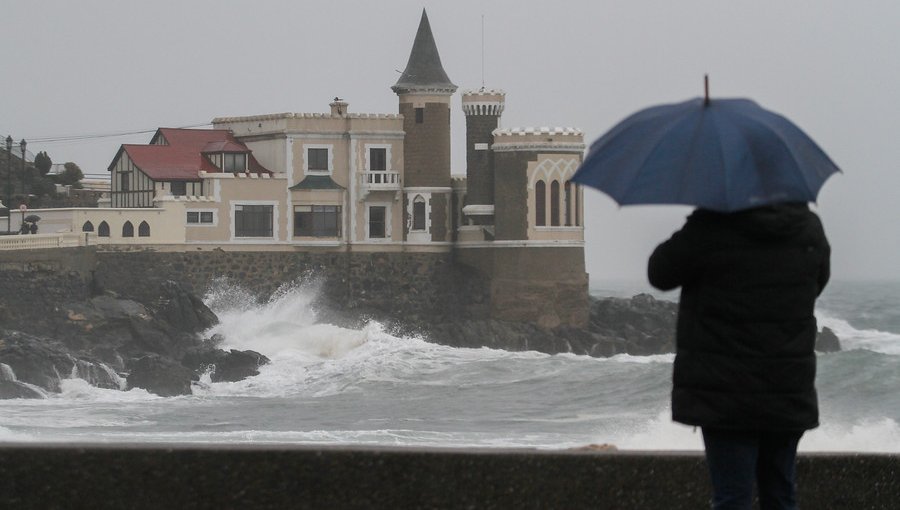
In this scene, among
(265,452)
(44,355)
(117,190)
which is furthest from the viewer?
(117,190)

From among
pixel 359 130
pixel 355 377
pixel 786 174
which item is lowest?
pixel 355 377

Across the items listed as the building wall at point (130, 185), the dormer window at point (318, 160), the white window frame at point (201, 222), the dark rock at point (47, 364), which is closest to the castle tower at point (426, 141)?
the dormer window at point (318, 160)

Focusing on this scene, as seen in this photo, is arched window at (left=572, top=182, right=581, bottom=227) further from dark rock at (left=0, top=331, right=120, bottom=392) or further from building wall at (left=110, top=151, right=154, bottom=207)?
dark rock at (left=0, top=331, right=120, bottom=392)

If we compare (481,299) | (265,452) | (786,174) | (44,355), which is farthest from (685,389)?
(481,299)

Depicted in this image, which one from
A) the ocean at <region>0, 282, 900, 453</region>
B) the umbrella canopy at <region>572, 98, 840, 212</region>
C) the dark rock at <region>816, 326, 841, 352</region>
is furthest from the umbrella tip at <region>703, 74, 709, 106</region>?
the dark rock at <region>816, 326, 841, 352</region>

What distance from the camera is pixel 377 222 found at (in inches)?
1761

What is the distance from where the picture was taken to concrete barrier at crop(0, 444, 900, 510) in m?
6.16

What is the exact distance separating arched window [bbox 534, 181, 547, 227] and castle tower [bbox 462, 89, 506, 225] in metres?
1.08

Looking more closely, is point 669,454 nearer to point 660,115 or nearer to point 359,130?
point 660,115

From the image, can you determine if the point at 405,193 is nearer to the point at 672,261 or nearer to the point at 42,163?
the point at 42,163

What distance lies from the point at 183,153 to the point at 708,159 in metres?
41.2

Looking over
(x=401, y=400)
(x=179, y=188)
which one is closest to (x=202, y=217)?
(x=179, y=188)

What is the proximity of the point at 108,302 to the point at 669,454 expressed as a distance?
35646 millimetres

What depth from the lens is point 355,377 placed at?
132 ft
